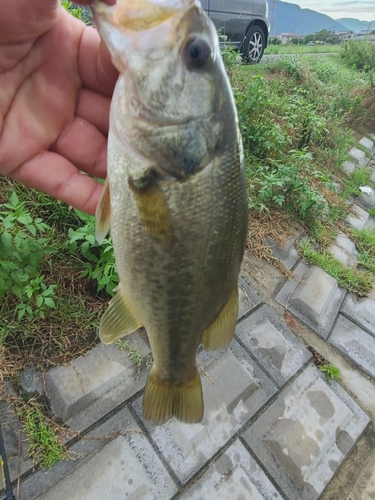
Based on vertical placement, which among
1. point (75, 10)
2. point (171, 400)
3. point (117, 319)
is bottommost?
point (171, 400)

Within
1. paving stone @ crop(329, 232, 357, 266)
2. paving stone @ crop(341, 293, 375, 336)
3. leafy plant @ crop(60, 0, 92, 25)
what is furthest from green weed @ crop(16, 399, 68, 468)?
paving stone @ crop(329, 232, 357, 266)

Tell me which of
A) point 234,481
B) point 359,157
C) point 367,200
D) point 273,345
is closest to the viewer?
point 234,481

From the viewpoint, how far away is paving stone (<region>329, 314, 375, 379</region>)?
345cm

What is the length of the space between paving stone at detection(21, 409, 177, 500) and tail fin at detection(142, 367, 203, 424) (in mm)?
853

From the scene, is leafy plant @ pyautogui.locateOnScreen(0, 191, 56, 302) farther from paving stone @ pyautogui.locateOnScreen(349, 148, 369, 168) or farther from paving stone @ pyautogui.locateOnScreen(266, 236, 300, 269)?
paving stone @ pyautogui.locateOnScreen(349, 148, 369, 168)

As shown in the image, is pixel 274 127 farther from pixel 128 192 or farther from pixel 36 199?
pixel 128 192

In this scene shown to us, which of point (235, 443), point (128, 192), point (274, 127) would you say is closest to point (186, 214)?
point (128, 192)

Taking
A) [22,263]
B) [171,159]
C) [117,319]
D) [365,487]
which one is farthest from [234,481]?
[171,159]

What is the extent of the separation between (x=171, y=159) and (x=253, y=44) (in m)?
9.40

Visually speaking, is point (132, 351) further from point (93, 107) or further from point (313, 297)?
point (313, 297)

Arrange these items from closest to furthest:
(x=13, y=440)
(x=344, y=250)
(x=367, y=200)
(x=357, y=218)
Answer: (x=13, y=440) → (x=344, y=250) → (x=357, y=218) → (x=367, y=200)

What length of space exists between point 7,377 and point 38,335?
30 centimetres

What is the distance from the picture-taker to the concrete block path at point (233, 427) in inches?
88.6

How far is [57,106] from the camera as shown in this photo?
169cm
